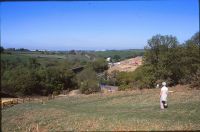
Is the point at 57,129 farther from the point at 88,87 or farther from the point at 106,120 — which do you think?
the point at 88,87

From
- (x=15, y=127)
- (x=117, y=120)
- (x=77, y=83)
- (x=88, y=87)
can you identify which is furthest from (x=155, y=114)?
(x=77, y=83)

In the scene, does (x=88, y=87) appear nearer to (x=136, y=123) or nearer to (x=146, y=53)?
(x=146, y=53)

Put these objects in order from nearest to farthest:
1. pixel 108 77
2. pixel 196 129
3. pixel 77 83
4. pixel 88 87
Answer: pixel 196 129
pixel 88 87
pixel 77 83
pixel 108 77

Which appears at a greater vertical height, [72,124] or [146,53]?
[146,53]

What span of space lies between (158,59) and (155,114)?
50.8 m

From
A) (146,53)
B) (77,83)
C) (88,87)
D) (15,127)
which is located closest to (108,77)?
(77,83)

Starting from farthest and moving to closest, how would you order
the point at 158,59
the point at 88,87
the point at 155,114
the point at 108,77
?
the point at 108,77 < the point at 88,87 < the point at 158,59 < the point at 155,114

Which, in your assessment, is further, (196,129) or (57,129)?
(57,129)

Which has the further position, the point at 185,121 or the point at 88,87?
the point at 88,87

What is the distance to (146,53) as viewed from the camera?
230 ft

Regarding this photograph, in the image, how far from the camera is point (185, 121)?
53.9ft

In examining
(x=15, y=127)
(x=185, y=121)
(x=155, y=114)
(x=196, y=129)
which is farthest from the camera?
(x=15, y=127)

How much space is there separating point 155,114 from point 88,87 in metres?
73.2

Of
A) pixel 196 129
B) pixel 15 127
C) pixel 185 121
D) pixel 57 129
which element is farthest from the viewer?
pixel 15 127
